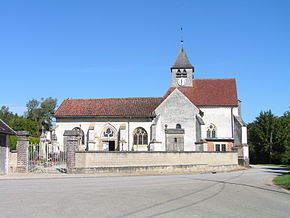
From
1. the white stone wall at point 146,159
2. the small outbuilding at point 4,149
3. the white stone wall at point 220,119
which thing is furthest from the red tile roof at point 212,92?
the small outbuilding at point 4,149

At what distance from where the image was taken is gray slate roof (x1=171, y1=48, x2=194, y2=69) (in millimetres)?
45906

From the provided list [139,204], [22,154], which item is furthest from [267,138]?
[139,204]

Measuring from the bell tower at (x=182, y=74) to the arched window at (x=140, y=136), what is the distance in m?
9.72

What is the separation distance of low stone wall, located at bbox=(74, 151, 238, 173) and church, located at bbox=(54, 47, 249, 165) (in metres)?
6.78

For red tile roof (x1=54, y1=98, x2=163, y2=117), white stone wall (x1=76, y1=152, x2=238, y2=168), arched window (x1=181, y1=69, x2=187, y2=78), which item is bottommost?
white stone wall (x1=76, y1=152, x2=238, y2=168)

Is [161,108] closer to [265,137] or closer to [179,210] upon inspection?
[265,137]

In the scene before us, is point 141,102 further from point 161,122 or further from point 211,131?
point 211,131

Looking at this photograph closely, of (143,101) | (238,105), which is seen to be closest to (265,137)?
(238,105)

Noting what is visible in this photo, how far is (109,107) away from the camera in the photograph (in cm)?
4141

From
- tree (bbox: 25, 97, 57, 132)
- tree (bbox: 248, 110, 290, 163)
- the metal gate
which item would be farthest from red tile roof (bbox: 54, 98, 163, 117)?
tree (bbox: 25, 97, 57, 132)

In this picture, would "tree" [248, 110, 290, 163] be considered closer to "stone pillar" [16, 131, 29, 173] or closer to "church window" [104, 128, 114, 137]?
"church window" [104, 128, 114, 137]

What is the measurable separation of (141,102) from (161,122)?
4.69 metres

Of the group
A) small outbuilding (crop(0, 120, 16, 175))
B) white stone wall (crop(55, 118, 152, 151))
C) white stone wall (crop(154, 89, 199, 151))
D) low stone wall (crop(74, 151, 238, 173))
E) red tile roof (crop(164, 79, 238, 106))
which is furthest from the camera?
red tile roof (crop(164, 79, 238, 106))

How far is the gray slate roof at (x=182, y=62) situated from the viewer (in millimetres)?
45906
